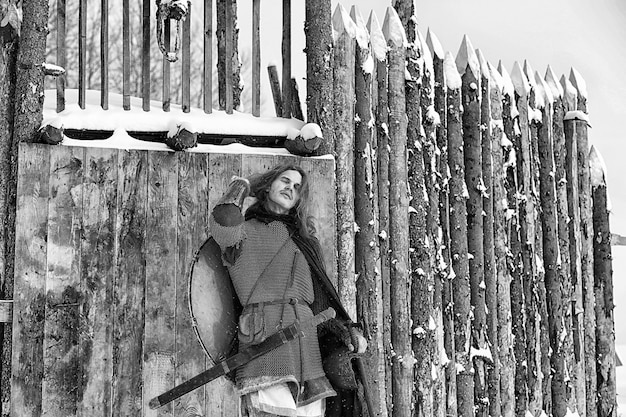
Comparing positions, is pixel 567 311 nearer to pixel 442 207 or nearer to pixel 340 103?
pixel 442 207

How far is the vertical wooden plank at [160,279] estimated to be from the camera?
13.8ft

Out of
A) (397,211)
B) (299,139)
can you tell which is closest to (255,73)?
(299,139)

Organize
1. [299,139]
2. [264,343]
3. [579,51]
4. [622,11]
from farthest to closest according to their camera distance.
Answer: [622,11] → [579,51] → [299,139] → [264,343]

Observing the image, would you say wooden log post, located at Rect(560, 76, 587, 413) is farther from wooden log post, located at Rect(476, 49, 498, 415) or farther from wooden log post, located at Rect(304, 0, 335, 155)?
wooden log post, located at Rect(304, 0, 335, 155)

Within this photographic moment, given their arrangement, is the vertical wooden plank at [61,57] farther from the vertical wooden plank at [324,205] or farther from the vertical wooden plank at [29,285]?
the vertical wooden plank at [324,205]

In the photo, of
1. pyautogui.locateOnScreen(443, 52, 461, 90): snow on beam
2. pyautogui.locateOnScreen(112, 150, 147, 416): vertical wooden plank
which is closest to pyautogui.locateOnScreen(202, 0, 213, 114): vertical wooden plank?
pyautogui.locateOnScreen(112, 150, 147, 416): vertical wooden plank

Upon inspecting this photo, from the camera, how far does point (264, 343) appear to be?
3709 mm

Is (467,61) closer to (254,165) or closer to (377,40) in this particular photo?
(377,40)

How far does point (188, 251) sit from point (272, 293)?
616 mm

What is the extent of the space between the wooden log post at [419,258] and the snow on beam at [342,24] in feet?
1.56

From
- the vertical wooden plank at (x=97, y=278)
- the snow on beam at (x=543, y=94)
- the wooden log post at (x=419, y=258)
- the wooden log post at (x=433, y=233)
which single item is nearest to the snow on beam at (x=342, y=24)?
the wooden log post at (x=419, y=258)

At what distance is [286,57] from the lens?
4703 mm

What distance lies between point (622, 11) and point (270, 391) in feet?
64.3

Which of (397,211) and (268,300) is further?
(397,211)
